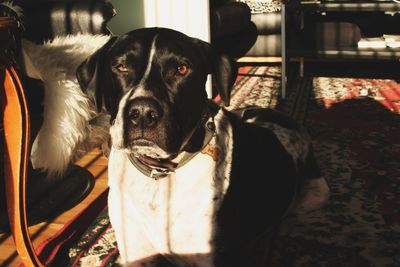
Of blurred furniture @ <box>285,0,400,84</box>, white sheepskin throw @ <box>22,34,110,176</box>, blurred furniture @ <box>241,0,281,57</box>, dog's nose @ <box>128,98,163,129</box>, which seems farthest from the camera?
blurred furniture @ <box>241,0,281,57</box>

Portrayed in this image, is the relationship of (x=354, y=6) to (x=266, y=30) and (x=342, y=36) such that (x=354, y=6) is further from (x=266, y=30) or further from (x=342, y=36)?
(x=266, y=30)

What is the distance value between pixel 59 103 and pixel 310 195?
4.90ft

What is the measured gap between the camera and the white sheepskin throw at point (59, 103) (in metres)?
2.61

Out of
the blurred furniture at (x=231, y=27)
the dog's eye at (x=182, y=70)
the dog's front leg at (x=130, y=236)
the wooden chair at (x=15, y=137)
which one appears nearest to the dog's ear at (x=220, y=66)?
the dog's eye at (x=182, y=70)

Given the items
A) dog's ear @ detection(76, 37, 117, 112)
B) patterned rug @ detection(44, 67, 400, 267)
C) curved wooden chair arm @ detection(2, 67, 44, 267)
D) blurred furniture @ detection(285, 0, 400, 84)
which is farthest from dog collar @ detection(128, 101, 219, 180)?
blurred furniture @ detection(285, 0, 400, 84)

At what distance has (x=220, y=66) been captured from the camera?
1797 mm

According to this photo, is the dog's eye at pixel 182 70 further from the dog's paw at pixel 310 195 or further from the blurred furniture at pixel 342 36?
the blurred furniture at pixel 342 36

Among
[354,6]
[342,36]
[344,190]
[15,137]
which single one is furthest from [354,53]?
[15,137]

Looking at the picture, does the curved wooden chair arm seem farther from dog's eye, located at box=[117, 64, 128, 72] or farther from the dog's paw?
the dog's paw

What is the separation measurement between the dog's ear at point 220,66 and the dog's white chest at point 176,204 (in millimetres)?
322

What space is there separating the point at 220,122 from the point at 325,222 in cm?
88

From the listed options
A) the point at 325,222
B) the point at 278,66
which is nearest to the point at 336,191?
the point at 325,222

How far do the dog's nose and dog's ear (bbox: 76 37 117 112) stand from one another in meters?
0.25

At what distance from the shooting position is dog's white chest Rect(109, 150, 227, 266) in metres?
1.61
